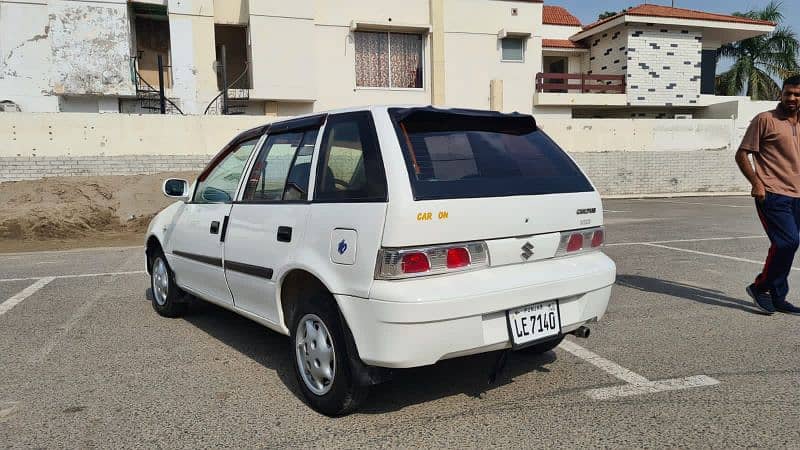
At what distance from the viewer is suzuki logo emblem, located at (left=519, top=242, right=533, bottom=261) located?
10.4ft

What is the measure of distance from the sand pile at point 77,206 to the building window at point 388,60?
8.43 m

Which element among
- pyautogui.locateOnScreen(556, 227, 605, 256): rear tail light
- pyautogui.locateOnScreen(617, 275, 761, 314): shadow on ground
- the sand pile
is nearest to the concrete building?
the sand pile

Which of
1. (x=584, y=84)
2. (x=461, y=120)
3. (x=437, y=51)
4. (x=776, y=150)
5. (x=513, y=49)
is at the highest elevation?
(x=513, y=49)

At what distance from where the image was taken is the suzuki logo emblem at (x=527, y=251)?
125 inches

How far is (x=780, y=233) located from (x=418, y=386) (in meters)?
3.52

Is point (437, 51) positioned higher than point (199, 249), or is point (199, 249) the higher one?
point (437, 51)

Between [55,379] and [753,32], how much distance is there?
30017 millimetres

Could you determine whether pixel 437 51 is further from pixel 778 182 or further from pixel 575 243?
pixel 575 243

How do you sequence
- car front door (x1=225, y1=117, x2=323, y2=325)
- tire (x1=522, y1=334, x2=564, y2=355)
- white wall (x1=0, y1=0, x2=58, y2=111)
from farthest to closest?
white wall (x1=0, y1=0, x2=58, y2=111) → tire (x1=522, y1=334, x2=564, y2=355) → car front door (x1=225, y1=117, x2=323, y2=325)

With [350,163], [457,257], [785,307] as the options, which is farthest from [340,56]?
[457,257]

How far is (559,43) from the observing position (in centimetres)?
2623

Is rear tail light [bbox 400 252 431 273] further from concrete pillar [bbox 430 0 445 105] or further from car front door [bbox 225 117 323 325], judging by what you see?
concrete pillar [bbox 430 0 445 105]

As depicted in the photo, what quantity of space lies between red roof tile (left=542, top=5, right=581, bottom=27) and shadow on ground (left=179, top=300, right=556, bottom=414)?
25.6 meters

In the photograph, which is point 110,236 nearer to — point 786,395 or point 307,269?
point 307,269
